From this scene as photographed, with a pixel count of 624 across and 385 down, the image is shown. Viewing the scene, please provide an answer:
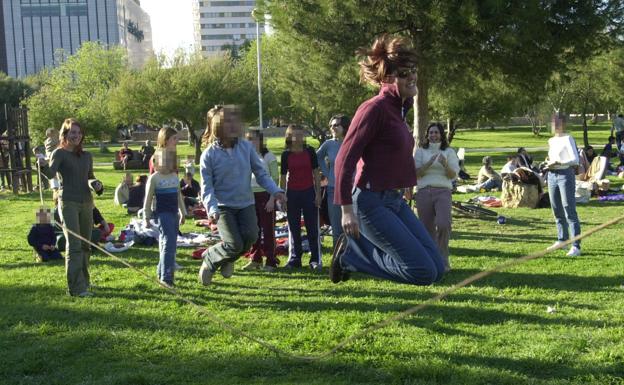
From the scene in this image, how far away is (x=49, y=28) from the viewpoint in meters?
199

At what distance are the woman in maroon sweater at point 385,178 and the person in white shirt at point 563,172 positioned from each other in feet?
16.7

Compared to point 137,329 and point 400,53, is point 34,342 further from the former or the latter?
point 400,53

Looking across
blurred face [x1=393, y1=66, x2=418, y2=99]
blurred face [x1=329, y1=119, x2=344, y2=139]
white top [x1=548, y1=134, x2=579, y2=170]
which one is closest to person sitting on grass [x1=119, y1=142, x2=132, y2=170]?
blurred face [x1=329, y1=119, x2=344, y2=139]

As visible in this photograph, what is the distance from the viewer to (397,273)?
194 inches

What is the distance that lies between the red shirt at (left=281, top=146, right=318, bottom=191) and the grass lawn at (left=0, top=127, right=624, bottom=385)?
1149mm

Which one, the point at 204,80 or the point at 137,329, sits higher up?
the point at 204,80

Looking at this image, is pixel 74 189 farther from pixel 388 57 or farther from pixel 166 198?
pixel 388 57

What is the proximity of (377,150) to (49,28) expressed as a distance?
212042mm

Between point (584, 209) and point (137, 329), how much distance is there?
11.9 m

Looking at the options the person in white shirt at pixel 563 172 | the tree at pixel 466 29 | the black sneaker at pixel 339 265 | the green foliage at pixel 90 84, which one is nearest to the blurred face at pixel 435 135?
the person in white shirt at pixel 563 172

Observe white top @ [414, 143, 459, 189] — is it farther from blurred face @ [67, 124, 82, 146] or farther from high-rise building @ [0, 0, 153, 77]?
high-rise building @ [0, 0, 153, 77]

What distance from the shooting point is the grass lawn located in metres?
5.17

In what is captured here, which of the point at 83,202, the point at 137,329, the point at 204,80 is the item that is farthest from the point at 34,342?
the point at 204,80

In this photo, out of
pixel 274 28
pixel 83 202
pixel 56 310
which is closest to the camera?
pixel 56 310
